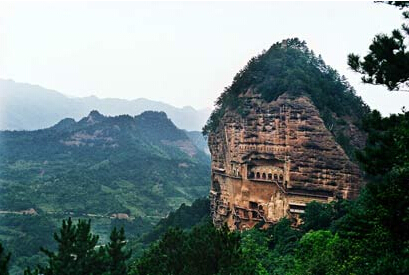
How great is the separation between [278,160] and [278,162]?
0.50 ft

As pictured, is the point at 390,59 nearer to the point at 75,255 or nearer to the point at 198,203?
the point at 75,255

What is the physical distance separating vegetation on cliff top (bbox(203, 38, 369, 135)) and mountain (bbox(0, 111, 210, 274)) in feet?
69.5

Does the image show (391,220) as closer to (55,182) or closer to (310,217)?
(310,217)

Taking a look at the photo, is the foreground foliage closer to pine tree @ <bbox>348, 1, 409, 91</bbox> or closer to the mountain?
pine tree @ <bbox>348, 1, 409, 91</bbox>

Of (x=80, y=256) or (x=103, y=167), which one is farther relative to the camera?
(x=103, y=167)

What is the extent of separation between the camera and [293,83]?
35.8 m

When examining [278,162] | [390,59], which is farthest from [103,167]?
[390,59]

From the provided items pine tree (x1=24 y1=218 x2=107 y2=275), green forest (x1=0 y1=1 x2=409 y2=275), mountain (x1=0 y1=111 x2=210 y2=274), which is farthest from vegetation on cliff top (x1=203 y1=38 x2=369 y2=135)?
mountain (x1=0 y1=111 x2=210 y2=274)

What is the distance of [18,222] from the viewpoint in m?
60.0

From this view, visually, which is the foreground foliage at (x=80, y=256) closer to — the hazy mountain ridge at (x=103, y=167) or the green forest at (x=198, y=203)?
the green forest at (x=198, y=203)

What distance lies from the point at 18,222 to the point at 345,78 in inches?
1424

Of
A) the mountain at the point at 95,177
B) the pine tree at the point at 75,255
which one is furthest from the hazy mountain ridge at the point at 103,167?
the pine tree at the point at 75,255

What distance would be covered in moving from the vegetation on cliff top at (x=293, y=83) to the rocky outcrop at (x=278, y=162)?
2.81ft

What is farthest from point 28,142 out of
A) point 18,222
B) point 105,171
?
point 18,222
